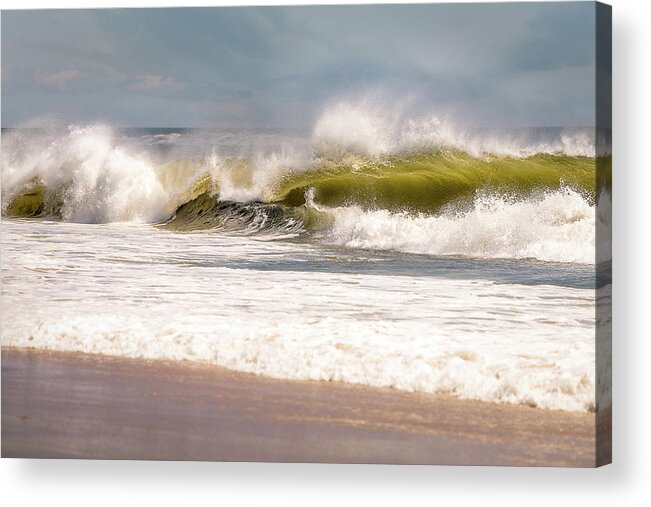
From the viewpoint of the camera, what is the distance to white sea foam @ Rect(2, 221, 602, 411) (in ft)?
19.4

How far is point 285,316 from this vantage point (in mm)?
6172

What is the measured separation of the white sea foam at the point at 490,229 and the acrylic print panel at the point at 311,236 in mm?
13

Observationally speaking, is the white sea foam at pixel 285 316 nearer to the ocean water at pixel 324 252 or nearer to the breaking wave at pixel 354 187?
the ocean water at pixel 324 252

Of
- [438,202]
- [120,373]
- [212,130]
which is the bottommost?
[120,373]

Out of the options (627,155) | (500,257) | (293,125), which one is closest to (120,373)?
(293,125)

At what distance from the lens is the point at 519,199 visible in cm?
623

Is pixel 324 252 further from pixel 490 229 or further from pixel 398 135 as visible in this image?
pixel 490 229

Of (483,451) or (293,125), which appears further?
(293,125)

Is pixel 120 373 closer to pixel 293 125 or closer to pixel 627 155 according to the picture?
pixel 293 125

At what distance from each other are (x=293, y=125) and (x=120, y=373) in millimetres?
1780

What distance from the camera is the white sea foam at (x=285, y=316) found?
5.92 m

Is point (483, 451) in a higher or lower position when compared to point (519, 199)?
lower

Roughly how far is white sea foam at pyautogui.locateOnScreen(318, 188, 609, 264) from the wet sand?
35.7 inches

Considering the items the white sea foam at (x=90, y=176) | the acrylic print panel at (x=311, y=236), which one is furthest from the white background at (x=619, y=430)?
the white sea foam at (x=90, y=176)
